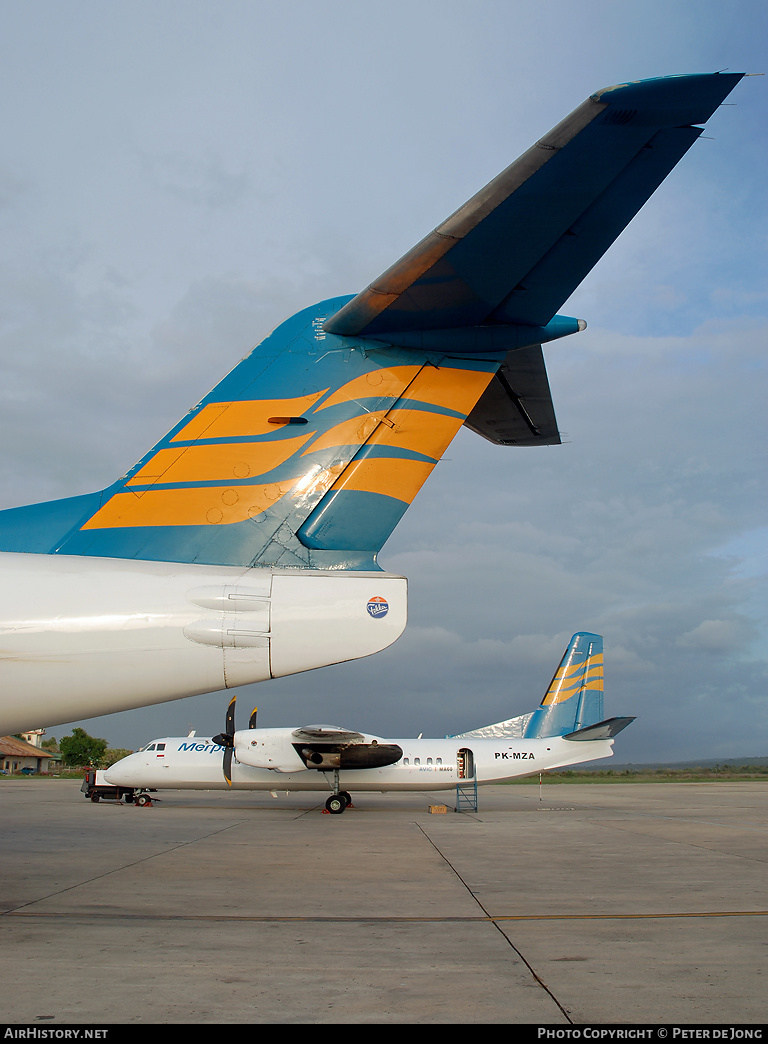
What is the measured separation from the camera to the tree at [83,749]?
57.4 m

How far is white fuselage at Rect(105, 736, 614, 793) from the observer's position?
20.0 meters

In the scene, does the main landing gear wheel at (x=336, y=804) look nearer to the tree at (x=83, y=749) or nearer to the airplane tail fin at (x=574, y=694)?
the airplane tail fin at (x=574, y=694)

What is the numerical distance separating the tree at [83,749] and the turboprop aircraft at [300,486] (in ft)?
194

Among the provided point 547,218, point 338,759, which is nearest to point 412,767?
point 338,759

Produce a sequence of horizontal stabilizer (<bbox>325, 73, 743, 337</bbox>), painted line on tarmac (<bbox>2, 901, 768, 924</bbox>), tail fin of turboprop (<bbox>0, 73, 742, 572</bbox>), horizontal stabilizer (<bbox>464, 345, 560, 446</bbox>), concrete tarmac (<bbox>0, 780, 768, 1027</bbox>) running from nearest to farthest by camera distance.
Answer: horizontal stabilizer (<bbox>325, 73, 743, 337</bbox>), concrete tarmac (<bbox>0, 780, 768, 1027</bbox>), tail fin of turboprop (<bbox>0, 73, 742, 572</bbox>), horizontal stabilizer (<bbox>464, 345, 560, 446</bbox>), painted line on tarmac (<bbox>2, 901, 768, 924</bbox>)

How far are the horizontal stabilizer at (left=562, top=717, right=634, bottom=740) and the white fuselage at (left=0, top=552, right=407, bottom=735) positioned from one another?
1722cm

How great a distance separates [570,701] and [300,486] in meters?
19.9

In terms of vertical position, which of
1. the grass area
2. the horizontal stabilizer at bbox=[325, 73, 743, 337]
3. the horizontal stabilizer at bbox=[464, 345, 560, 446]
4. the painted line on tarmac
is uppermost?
the horizontal stabilizer at bbox=[325, 73, 743, 337]

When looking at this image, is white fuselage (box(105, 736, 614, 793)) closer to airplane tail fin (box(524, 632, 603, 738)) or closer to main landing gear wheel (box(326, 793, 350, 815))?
main landing gear wheel (box(326, 793, 350, 815))

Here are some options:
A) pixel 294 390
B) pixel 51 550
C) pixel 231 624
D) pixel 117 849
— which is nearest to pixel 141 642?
pixel 231 624

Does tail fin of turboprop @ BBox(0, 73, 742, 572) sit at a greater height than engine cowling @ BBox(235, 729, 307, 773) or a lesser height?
greater

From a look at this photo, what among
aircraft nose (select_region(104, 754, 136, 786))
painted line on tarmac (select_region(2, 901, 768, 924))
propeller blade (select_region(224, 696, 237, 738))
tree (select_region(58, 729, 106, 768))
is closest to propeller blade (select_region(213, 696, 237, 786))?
propeller blade (select_region(224, 696, 237, 738))

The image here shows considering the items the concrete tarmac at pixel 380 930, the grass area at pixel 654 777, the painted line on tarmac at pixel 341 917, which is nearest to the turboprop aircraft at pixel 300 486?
the concrete tarmac at pixel 380 930
